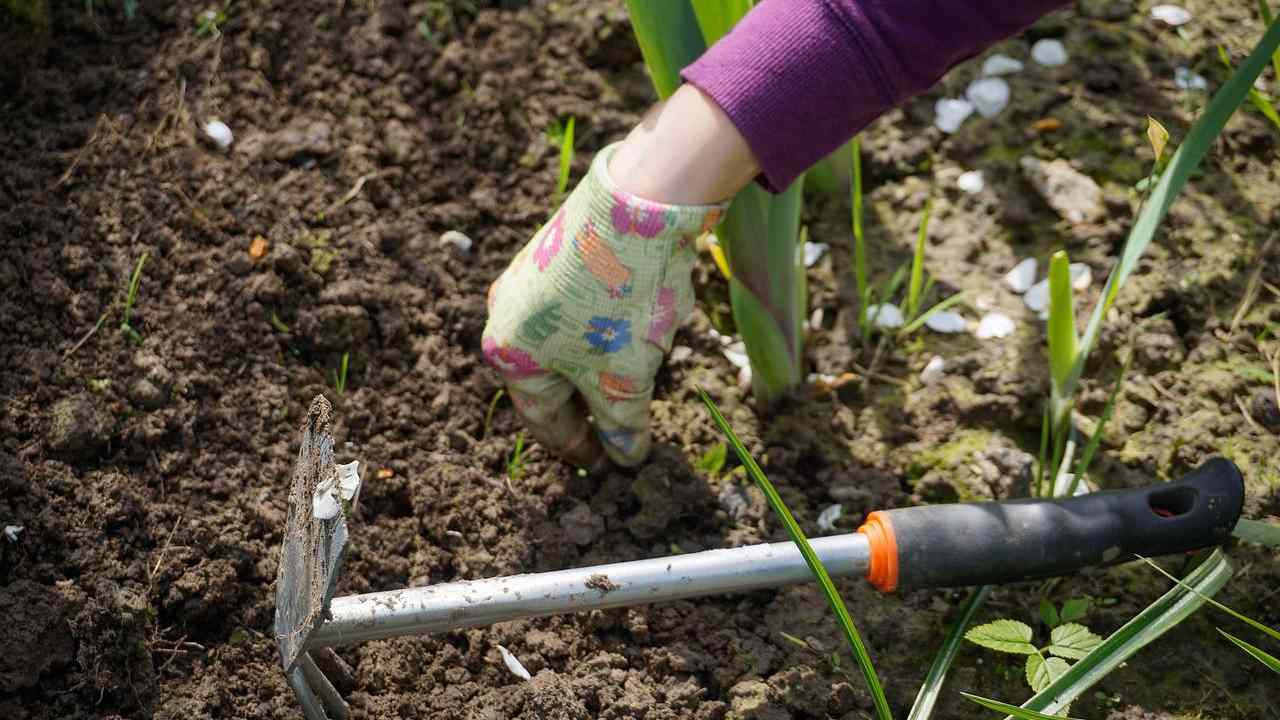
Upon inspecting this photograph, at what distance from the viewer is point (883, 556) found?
126 centimetres

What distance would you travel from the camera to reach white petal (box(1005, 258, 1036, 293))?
1.74m

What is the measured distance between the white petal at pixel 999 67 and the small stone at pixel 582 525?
109 cm

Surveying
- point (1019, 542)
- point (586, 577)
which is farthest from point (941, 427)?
point (586, 577)

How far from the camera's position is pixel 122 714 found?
4.16ft

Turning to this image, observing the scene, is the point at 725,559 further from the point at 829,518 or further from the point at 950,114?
the point at 950,114

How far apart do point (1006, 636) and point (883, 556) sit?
168mm

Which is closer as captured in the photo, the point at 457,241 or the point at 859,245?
the point at 859,245

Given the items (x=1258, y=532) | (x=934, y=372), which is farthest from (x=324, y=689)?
(x=1258, y=532)

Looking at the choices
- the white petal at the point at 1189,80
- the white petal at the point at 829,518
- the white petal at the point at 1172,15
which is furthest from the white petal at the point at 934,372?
the white petal at the point at 1172,15

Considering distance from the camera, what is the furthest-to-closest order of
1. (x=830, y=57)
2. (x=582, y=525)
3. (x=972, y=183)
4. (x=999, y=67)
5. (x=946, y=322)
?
(x=999, y=67)
(x=972, y=183)
(x=946, y=322)
(x=582, y=525)
(x=830, y=57)

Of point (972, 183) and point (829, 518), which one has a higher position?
point (972, 183)

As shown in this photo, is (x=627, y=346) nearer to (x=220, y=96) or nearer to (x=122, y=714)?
(x=122, y=714)

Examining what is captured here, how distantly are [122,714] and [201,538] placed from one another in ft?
0.73

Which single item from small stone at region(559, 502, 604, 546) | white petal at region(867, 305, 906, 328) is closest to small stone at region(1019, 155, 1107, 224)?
white petal at region(867, 305, 906, 328)
